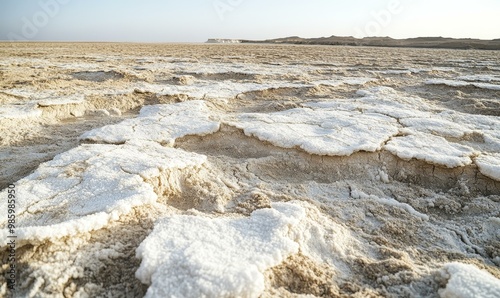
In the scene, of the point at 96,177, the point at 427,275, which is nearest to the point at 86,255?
the point at 96,177

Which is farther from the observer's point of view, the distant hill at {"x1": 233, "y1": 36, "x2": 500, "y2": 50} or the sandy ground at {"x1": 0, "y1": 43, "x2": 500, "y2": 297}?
the distant hill at {"x1": 233, "y1": 36, "x2": 500, "y2": 50}

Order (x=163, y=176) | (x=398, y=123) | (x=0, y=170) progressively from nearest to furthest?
(x=163, y=176), (x=0, y=170), (x=398, y=123)

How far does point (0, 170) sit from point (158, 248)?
1527 millimetres

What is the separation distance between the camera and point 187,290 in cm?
99

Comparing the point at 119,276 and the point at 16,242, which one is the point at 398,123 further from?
the point at 16,242

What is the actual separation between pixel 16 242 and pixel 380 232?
1554 mm

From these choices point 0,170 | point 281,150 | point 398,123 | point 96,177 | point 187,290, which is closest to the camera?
point 187,290

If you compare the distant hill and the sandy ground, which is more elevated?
the distant hill

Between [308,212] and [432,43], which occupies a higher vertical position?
[432,43]

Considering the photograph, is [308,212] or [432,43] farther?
[432,43]

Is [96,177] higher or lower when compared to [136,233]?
higher

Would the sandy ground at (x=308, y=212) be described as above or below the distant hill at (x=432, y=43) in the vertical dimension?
below

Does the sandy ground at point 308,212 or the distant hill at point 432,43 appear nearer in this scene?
the sandy ground at point 308,212

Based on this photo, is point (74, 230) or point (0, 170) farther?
point (0, 170)
